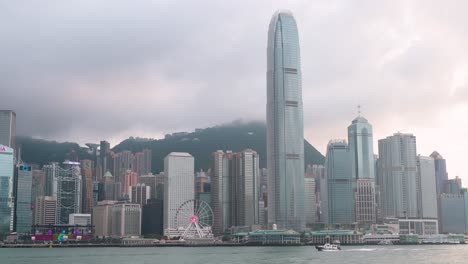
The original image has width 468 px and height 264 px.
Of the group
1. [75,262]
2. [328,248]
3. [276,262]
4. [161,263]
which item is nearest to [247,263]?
[276,262]

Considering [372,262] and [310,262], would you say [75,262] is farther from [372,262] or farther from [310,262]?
[372,262]

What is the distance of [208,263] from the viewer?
413 ft

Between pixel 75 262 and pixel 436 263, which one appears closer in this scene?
pixel 436 263

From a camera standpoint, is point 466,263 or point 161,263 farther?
point 161,263

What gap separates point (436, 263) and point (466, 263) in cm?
494

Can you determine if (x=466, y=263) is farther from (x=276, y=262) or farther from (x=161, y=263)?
(x=161, y=263)

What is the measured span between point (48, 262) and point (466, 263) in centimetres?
7705

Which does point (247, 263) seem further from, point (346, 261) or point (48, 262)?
point (48, 262)

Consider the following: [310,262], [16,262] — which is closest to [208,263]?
[310,262]

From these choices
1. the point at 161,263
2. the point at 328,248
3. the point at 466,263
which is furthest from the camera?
the point at 328,248

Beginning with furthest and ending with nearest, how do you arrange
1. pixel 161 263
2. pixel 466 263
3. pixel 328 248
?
1. pixel 328 248
2. pixel 161 263
3. pixel 466 263

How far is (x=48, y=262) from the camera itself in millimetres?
135125

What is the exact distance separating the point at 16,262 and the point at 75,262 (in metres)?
11.9

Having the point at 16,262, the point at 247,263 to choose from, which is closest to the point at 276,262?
the point at 247,263
